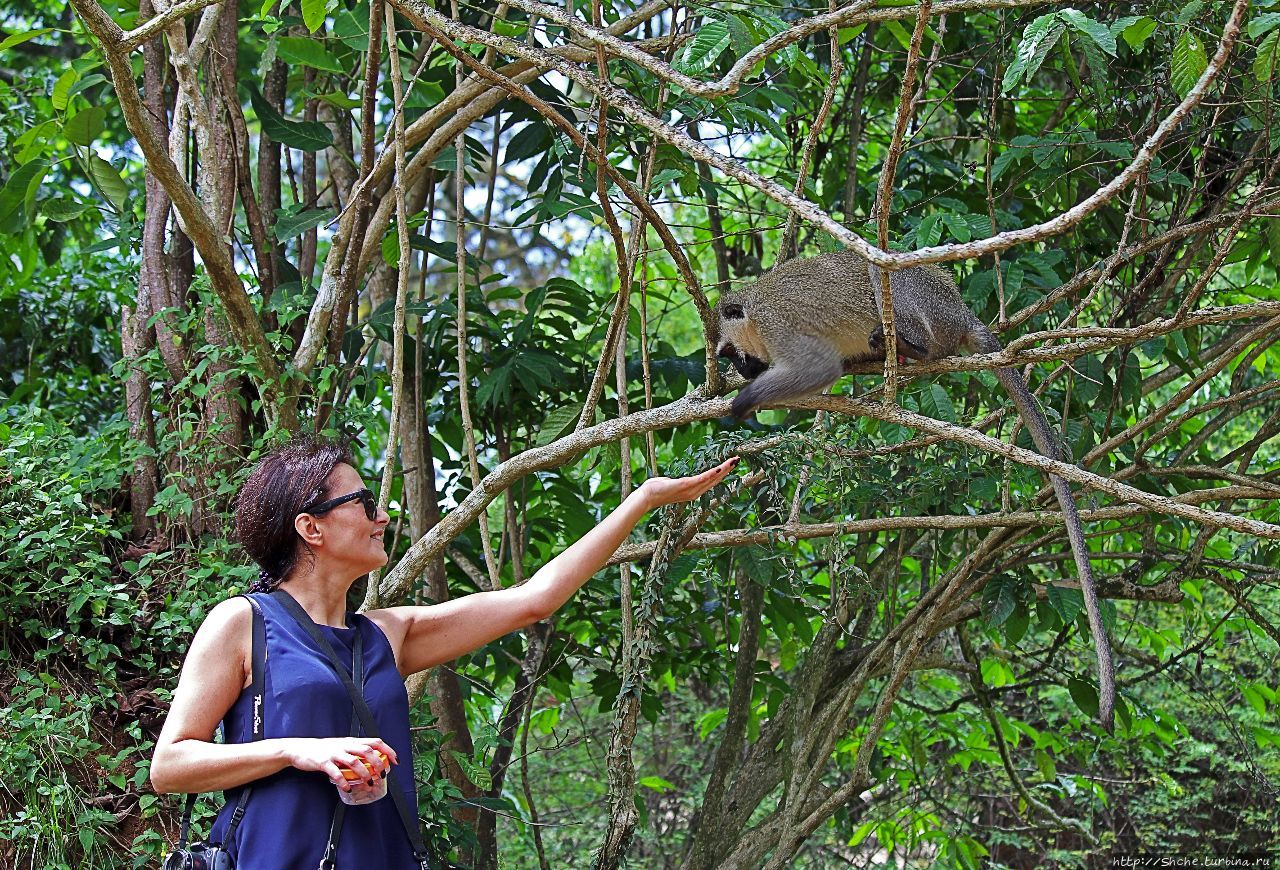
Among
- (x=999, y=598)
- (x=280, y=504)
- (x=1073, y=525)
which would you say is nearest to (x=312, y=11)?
(x=280, y=504)

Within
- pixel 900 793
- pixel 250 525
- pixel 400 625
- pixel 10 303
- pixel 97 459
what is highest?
pixel 10 303

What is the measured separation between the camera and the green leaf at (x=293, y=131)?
4453mm

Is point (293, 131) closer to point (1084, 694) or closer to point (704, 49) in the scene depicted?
point (704, 49)

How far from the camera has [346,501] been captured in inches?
94.5

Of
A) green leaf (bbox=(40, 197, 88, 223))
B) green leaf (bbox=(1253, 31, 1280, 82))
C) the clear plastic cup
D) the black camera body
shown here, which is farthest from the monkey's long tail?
green leaf (bbox=(40, 197, 88, 223))

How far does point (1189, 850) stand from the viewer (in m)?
7.93

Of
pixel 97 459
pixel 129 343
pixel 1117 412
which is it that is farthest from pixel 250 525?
pixel 1117 412

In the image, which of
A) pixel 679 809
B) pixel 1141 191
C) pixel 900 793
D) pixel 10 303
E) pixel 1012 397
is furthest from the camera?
pixel 679 809

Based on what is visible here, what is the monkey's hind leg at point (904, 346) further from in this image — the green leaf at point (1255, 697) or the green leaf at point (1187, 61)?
the green leaf at point (1255, 697)

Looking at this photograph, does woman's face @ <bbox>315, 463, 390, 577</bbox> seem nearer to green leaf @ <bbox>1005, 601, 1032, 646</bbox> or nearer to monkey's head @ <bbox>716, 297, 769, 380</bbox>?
monkey's head @ <bbox>716, 297, 769, 380</bbox>

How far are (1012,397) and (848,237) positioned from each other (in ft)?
6.41

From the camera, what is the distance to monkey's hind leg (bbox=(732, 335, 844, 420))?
12.5 feet

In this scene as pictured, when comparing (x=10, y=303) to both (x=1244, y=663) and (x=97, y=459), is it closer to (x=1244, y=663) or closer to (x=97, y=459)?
(x=97, y=459)

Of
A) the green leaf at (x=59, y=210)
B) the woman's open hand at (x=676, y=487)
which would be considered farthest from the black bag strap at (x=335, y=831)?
the green leaf at (x=59, y=210)
